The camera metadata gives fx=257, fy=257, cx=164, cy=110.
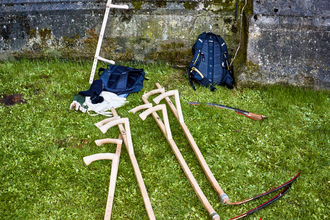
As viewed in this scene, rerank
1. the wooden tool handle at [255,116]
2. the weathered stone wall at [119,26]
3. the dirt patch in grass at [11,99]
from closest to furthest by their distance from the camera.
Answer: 1. the wooden tool handle at [255,116]
2. the dirt patch in grass at [11,99]
3. the weathered stone wall at [119,26]

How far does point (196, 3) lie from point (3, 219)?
4510mm

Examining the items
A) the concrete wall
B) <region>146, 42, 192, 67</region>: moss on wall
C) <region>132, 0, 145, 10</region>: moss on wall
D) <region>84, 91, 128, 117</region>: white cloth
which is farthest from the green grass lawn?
<region>132, 0, 145, 10</region>: moss on wall

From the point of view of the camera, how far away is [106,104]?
14.0 feet

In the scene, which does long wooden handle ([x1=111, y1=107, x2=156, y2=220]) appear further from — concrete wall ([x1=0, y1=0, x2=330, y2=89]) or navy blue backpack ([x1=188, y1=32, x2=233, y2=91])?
concrete wall ([x1=0, y1=0, x2=330, y2=89])

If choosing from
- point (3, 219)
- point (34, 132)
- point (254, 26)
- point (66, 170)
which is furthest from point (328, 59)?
point (3, 219)

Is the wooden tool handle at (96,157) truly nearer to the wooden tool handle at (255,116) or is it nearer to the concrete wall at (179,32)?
the wooden tool handle at (255,116)

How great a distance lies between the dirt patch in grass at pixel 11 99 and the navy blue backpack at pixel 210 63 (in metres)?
2.97

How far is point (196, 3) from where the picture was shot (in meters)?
4.91

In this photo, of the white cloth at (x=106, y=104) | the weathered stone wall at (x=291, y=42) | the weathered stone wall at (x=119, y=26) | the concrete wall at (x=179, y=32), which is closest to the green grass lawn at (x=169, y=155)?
the white cloth at (x=106, y=104)

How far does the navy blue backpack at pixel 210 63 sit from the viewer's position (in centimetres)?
471

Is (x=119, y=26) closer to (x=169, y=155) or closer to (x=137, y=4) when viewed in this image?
(x=137, y=4)

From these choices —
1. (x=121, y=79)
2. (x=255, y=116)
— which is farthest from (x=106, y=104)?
(x=255, y=116)

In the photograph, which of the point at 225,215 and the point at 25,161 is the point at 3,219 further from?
the point at 225,215

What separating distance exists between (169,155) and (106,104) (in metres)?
1.50
